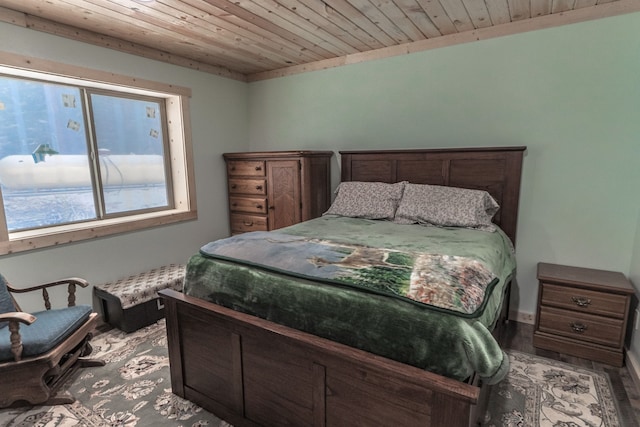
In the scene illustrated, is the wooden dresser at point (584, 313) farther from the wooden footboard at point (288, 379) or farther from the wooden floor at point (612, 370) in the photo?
the wooden footboard at point (288, 379)

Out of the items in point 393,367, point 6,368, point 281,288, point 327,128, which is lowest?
point 6,368

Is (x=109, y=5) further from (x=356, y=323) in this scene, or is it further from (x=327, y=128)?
(x=356, y=323)

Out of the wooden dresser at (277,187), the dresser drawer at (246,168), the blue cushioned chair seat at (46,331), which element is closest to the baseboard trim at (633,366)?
the wooden dresser at (277,187)

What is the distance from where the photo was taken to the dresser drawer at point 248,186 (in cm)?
371

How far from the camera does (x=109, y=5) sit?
7.29 ft

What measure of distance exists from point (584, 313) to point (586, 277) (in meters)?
0.26

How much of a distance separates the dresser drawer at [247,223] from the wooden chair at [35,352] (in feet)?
6.27

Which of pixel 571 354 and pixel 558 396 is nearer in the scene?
pixel 558 396

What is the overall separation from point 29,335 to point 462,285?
91.8 inches

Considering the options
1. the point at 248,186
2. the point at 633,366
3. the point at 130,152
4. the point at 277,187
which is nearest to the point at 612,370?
the point at 633,366

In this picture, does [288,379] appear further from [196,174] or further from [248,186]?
[196,174]

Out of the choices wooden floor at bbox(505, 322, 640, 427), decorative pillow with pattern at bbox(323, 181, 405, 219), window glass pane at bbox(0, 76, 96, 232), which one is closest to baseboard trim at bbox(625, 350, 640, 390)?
wooden floor at bbox(505, 322, 640, 427)

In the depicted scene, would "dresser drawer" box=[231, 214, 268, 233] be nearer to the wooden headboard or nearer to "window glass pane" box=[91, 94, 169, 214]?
"window glass pane" box=[91, 94, 169, 214]

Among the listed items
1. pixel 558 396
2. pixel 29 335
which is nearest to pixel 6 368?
pixel 29 335
